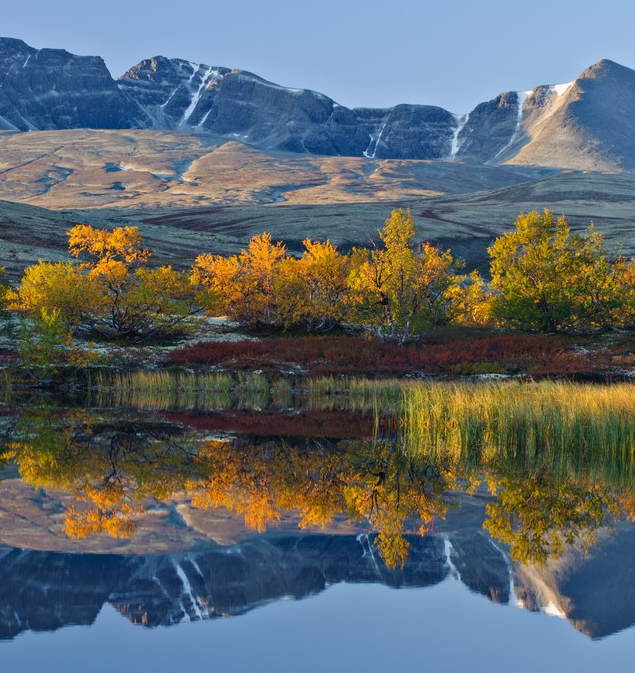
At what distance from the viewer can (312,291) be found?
5038 centimetres

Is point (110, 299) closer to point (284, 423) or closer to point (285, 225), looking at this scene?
point (284, 423)

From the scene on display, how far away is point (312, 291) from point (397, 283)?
6007mm

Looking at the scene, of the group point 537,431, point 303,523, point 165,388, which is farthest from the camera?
point 165,388

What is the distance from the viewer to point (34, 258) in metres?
69.9

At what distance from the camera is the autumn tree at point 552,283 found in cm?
4722

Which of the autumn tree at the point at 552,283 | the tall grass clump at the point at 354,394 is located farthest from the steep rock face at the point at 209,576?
the autumn tree at the point at 552,283

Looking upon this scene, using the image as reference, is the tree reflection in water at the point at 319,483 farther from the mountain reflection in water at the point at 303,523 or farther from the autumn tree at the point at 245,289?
the autumn tree at the point at 245,289

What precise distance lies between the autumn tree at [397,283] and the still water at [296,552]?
2591cm

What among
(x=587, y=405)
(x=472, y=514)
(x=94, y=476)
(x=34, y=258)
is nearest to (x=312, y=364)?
(x=587, y=405)

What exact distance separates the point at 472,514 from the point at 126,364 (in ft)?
94.5

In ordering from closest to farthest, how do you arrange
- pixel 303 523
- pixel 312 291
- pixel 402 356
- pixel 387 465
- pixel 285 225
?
1. pixel 303 523
2. pixel 387 465
3. pixel 402 356
4. pixel 312 291
5. pixel 285 225

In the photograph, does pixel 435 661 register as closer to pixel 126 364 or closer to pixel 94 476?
pixel 94 476

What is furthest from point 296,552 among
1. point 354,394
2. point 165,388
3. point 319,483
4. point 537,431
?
point 165,388

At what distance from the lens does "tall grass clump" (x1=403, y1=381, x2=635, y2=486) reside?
19.3 m
